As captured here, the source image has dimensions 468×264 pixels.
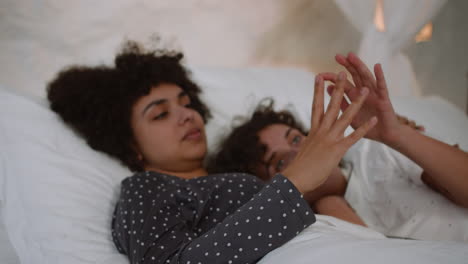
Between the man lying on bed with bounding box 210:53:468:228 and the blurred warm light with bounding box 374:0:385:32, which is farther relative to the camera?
the blurred warm light with bounding box 374:0:385:32

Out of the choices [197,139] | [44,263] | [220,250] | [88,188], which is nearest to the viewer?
[220,250]

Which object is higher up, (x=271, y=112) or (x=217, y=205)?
(x=271, y=112)

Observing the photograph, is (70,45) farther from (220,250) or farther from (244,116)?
(220,250)

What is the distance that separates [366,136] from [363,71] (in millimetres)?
152

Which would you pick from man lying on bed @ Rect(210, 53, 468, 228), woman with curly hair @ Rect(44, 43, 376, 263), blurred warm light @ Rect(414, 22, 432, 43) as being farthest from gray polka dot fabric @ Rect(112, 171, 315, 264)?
blurred warm light @ Rect(414, 22, 432, 43)

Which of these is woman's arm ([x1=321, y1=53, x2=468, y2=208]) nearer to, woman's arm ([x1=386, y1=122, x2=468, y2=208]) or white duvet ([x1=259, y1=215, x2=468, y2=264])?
woman's arm ([x1=386, y1=122, x2=468, y2=208])

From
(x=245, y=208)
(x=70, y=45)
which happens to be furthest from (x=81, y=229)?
(x=70, y=45)

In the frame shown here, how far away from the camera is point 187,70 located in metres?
1.47

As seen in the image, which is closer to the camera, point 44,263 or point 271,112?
point 44,263

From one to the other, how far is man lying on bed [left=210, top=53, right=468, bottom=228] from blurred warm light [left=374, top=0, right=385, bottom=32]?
57cm

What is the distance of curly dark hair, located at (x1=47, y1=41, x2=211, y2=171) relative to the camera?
123 cm

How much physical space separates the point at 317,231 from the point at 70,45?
1.31m

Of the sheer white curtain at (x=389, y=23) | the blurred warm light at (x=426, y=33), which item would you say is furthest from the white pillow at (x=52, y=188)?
the blurred warm light at (x=426, y=33)

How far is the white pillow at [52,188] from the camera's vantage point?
0.94 m
